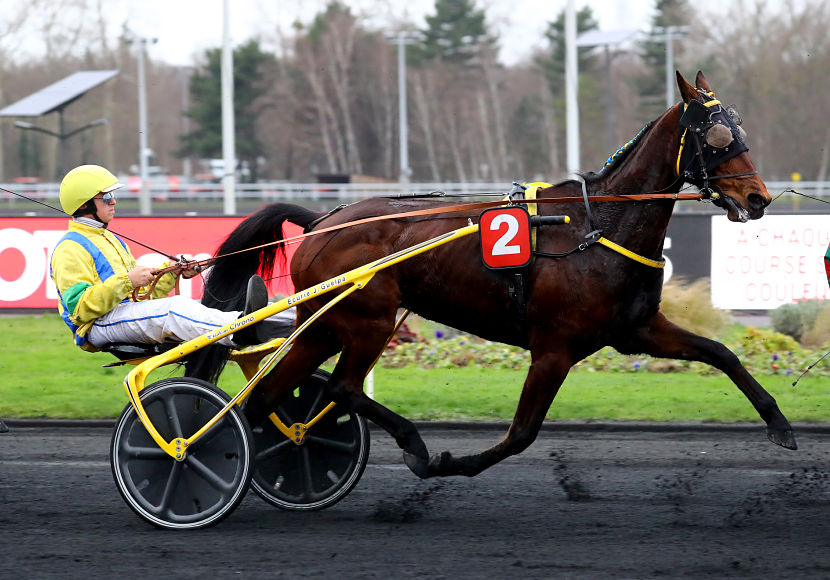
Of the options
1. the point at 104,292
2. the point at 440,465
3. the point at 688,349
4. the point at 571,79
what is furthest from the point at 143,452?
the point at 571,79

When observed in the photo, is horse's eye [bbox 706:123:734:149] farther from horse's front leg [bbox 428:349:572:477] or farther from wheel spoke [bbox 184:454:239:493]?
wheel spoke [bbox 184:454:239:493]

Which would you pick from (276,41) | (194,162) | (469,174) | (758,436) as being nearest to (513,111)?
(469,174)

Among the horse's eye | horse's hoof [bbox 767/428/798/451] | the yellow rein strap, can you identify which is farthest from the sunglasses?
horse's hoof [bbox 767/428/798/451]

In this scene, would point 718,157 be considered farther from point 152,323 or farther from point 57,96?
point 57,96

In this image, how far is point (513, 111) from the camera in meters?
48.0

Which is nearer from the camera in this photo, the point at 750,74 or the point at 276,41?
the point at 750,74

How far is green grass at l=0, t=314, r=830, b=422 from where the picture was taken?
23.7 ft

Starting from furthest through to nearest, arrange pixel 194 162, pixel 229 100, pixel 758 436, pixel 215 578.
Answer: pixel 194 162 < pixel 229 100 < pixel 758 436 < pixel 215 578

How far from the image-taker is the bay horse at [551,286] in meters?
4.62

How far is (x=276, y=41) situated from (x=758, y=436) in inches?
1645

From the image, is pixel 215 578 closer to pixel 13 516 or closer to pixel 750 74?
pixel 13 516

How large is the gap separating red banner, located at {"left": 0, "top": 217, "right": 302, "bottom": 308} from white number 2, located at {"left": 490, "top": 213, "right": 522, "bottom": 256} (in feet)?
19.1

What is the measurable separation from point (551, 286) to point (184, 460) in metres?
1.70

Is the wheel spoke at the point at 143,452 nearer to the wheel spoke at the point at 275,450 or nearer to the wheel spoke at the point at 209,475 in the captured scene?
the wheel spoke at the point at 209,475
